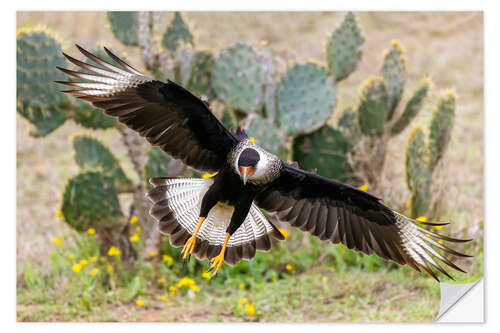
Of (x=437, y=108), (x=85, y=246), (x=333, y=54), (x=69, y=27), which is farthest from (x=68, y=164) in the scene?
(x=437, y=108)

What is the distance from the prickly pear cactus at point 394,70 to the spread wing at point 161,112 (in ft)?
6.85

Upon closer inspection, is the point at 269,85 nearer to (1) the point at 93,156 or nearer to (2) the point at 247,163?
(1) the point at 93,156

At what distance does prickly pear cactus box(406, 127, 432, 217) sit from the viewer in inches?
179

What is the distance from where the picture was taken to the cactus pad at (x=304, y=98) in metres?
4.72

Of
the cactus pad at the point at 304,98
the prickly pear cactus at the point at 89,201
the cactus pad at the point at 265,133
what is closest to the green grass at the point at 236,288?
the prickly pear cactus at the point at 89,201

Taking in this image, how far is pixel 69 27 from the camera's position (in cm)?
720

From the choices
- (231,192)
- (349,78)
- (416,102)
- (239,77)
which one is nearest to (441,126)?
(416,102)

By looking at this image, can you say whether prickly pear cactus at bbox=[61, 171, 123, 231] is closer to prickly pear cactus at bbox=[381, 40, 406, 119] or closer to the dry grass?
the dry grass

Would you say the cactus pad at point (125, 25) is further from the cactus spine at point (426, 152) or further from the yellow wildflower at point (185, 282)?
the cactus spine at point (426, 152)

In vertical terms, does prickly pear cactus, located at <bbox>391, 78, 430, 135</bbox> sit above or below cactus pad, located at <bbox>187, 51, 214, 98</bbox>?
below

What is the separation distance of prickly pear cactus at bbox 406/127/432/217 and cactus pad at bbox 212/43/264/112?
3.71ft

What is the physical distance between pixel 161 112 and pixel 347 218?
1.10m

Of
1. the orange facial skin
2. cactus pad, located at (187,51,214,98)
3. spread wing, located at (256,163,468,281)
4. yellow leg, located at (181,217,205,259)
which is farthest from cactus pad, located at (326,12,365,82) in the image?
the orange facial skin

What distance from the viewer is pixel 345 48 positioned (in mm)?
4824
